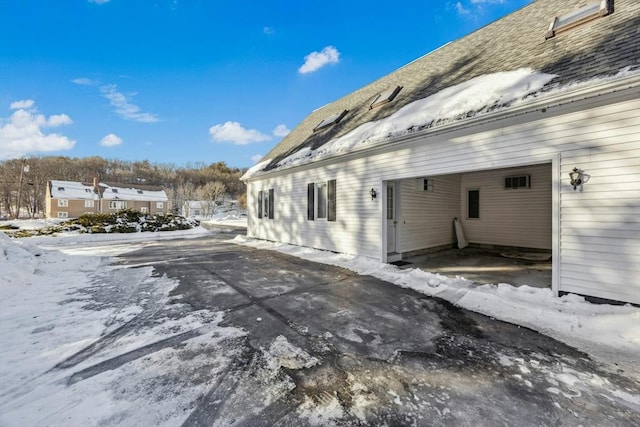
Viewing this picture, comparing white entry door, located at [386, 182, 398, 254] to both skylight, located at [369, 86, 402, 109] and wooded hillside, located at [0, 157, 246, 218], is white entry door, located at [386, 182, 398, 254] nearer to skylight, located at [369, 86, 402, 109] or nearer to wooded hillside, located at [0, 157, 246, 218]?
skylight, located at [369, 86, 402, 109]

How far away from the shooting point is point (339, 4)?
11039 millimetres

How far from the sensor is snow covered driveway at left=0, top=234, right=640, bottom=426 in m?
1.89

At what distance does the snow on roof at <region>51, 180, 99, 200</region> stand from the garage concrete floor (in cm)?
3974

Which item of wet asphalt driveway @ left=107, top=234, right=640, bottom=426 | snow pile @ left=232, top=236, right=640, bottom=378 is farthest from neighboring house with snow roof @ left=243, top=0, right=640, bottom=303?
wet asphalt driveway @ left=107, top=234, right=640, bottom=426

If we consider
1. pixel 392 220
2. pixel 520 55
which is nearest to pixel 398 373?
pixel 392 220

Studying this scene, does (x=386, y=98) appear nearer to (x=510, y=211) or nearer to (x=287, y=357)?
(x=510, y=211)

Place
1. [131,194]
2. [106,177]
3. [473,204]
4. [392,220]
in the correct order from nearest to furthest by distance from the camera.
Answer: [392,220], [473,204], [131,194], [106,177]

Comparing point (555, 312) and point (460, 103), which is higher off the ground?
point (460, 103)

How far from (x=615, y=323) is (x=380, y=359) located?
2.97 m

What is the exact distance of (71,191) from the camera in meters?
31.6

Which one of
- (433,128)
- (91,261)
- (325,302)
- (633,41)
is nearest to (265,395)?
(325,302)

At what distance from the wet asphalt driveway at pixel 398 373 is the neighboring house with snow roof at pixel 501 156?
7.10 feet

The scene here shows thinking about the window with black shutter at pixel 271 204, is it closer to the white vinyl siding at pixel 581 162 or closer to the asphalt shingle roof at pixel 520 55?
the asphalt shingle roof at pixel 520 55

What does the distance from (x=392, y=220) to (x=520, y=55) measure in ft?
15.2
